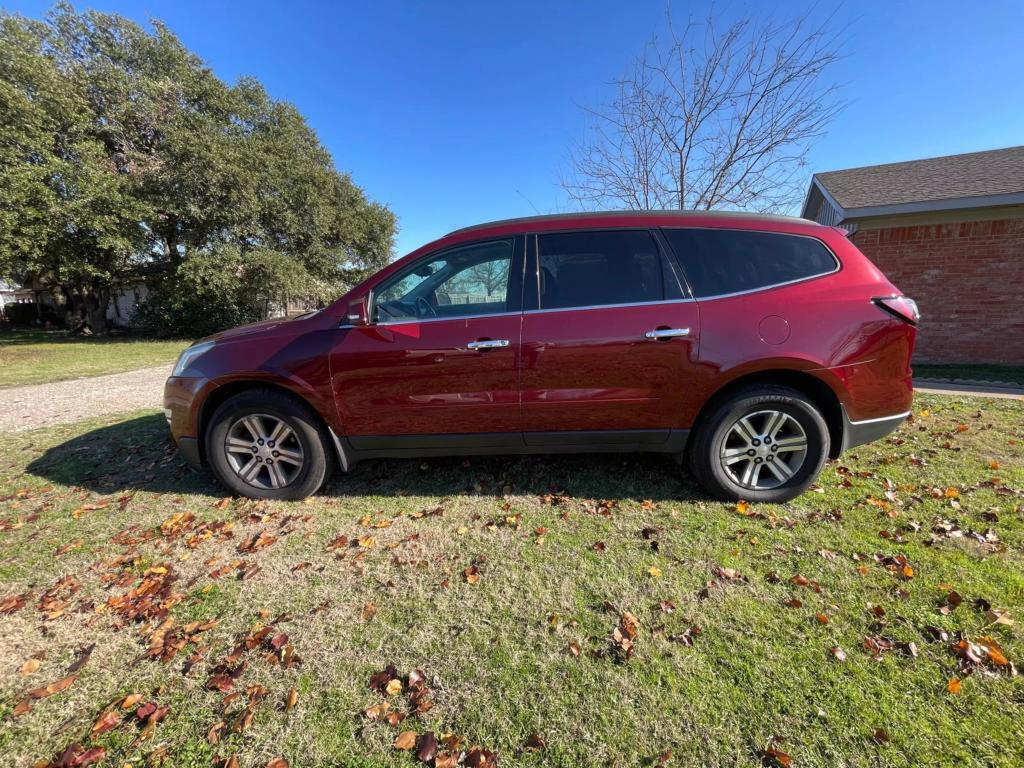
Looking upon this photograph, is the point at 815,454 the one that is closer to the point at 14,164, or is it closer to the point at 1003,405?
the point at 1003,405

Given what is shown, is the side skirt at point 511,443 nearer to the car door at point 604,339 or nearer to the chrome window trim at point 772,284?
the car door at point 604,339

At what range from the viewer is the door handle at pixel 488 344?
283cm

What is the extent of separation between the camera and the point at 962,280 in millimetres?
7953

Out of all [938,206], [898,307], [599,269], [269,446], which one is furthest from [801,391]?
[938,206]

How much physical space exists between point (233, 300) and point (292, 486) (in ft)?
59.0

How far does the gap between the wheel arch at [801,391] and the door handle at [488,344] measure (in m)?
1.43

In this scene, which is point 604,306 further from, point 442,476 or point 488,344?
point 442,476

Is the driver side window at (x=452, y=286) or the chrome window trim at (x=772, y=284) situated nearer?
the chrome window trim at (x=772, y=284)

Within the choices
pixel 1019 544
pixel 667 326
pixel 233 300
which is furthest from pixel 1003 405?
pixel 233 300

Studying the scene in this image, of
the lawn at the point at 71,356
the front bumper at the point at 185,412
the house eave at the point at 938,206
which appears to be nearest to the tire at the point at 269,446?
the front bumper at the point at 185,412

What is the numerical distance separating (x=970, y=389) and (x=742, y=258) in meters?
5.88

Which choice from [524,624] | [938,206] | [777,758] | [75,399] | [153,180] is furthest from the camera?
[153,180]

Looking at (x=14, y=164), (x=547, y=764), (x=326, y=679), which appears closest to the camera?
(x=547, y=764)

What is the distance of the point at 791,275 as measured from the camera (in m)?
2.82
